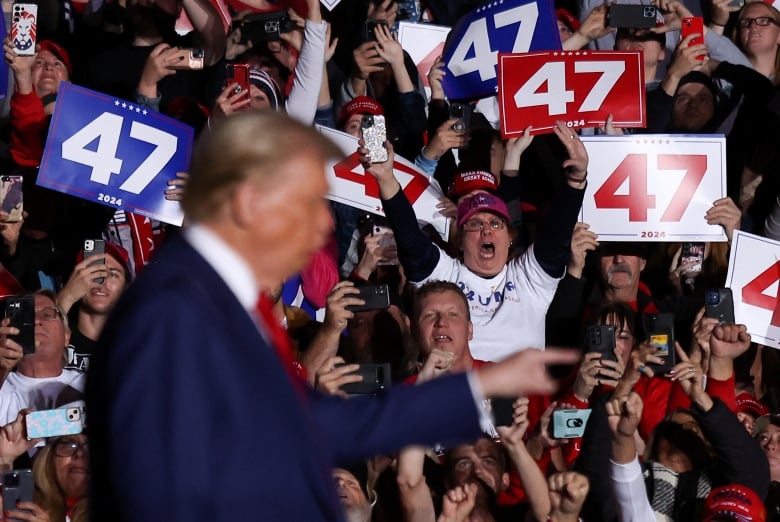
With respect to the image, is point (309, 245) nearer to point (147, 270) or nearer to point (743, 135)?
point (147, 270)

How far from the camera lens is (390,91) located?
7.00 metres

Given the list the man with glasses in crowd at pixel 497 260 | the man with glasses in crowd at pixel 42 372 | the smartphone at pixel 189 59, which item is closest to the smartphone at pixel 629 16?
the man with glasses in crowd at pixel 497 260

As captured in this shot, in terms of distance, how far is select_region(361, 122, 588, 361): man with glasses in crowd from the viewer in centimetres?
554

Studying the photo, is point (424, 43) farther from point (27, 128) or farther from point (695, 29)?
point (27, 128)

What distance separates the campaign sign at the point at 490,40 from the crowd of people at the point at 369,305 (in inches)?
3.6

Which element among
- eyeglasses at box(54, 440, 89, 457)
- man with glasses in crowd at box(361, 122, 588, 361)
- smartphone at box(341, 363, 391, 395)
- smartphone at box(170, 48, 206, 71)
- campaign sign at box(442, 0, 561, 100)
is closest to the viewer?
smartphone at box(341, 363, 391, 395)

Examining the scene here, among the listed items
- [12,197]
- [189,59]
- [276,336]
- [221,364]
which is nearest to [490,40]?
[189,59]

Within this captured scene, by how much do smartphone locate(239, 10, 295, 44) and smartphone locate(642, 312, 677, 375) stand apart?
2.41 m

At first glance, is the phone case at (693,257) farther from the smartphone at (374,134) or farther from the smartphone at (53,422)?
the smartphone at (53,422)

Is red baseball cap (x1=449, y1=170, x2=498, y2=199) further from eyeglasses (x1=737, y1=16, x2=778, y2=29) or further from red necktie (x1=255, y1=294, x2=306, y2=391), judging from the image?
red necktie (x1=255, y1=294, x2=306, y2=391)

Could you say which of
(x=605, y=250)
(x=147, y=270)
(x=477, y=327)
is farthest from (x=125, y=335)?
(x=605, y=250)

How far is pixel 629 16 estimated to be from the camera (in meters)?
6.54

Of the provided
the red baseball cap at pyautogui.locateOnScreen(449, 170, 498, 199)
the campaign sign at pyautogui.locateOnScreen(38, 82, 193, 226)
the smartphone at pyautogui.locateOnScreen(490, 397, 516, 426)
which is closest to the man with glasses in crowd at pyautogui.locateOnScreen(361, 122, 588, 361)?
the red baseball cap at pyautogui.locateOnScreen(449, 170, 498, 199)

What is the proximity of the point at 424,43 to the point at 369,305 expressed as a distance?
2569mm
